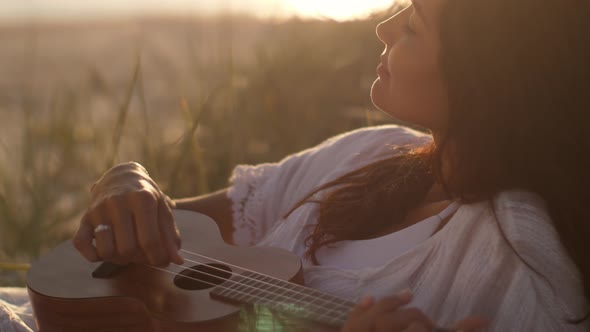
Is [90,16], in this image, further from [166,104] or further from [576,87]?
[576,87]

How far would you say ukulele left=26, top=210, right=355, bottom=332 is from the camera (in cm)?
125

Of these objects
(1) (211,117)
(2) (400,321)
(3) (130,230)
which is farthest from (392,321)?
(1) (211,117)

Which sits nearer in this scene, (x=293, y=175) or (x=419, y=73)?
(x=419, y=73)

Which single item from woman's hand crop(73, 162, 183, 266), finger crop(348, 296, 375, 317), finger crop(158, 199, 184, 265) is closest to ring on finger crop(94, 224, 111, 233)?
A: woman's hand crop(73, 162, 183, 266)

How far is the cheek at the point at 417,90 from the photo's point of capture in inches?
54.8

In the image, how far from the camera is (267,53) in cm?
394

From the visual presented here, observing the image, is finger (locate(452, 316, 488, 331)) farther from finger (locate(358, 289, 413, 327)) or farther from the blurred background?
the blurred background

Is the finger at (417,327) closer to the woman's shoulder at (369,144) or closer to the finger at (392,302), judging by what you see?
the finger at (392,302)

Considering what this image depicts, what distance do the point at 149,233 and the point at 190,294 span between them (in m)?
0.17

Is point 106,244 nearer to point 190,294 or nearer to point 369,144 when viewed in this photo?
point 190,294

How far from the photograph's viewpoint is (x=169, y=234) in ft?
4.86

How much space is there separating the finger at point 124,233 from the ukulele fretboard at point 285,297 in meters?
0.23

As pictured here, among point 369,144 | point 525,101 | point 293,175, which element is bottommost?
point 293,175

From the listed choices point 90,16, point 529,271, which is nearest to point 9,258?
point 529,271
